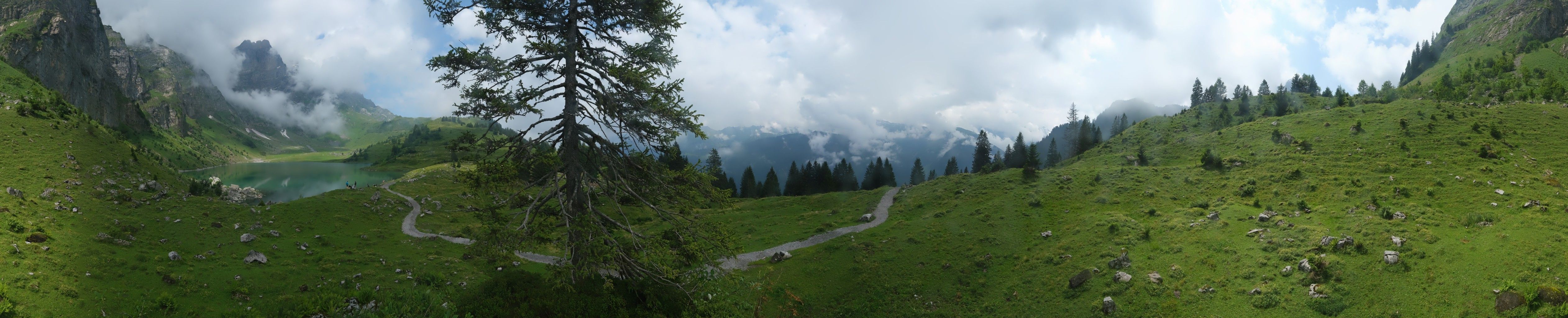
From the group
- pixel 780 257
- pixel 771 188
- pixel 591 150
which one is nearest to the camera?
pixel 591 150

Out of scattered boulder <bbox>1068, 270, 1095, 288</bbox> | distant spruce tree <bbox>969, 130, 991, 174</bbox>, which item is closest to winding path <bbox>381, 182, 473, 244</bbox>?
scattered boulder <bbox>1068, 270, 1095, 288</bbox>

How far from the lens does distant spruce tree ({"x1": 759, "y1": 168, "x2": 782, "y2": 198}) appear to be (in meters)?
95.1

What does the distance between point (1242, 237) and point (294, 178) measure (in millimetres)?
154448

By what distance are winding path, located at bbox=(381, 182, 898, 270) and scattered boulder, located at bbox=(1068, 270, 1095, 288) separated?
58.8 ft

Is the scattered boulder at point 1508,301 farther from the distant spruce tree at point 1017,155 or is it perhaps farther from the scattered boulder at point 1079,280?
the distant spruce tree at point 1017,155

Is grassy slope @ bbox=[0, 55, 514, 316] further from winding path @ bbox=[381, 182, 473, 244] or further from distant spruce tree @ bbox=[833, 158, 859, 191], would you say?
distant spruce tree @ bbox=[833, 158, 859, 191]

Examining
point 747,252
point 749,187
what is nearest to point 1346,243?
point 747,252

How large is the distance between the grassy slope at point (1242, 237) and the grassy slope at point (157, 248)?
1691cm

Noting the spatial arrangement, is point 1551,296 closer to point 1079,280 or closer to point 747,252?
point 1079,280

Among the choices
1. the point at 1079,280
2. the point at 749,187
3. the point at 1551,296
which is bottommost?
the point at 1079,280

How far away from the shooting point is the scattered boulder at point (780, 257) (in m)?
34.9

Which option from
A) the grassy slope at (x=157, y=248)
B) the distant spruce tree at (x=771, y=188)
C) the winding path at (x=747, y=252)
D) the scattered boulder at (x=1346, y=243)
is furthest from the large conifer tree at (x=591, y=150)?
the distant spruce tree at (x=771, y=188)

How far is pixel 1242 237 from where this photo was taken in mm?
28562

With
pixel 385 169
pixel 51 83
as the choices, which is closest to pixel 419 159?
pixel 385 169
